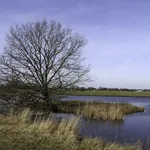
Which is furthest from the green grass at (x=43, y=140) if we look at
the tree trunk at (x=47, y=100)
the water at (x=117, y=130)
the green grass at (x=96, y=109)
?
the tree trunk at (x=47, y=100)

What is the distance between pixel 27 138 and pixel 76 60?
20.7m

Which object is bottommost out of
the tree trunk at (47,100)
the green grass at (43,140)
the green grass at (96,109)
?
the green grass at (43,140)

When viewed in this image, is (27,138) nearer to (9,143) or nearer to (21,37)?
(9,143)

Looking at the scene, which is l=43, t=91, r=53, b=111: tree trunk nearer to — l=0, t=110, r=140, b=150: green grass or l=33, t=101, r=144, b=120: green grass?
l=33, t=101, r=144, b=120: green grass

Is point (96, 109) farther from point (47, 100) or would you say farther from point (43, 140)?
point (43, 140)

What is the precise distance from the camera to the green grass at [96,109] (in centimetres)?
2559

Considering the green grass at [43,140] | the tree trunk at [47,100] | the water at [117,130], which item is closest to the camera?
the green grass at [43,140]

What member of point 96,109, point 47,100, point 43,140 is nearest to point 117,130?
point 96,109

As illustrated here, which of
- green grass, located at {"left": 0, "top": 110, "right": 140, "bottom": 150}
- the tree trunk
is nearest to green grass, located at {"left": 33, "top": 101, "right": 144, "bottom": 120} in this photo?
the tree trunk

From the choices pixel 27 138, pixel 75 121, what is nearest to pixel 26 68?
pixel 75 121

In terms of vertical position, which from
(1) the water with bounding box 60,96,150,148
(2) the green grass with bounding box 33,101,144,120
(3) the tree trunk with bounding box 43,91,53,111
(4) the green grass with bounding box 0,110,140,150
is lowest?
(1) the water with bounding box 60,96,150,148

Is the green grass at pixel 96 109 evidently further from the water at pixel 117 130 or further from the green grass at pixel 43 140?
the green grass at pixel 43 140

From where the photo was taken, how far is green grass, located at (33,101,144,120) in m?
25.6

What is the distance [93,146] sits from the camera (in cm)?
1158
